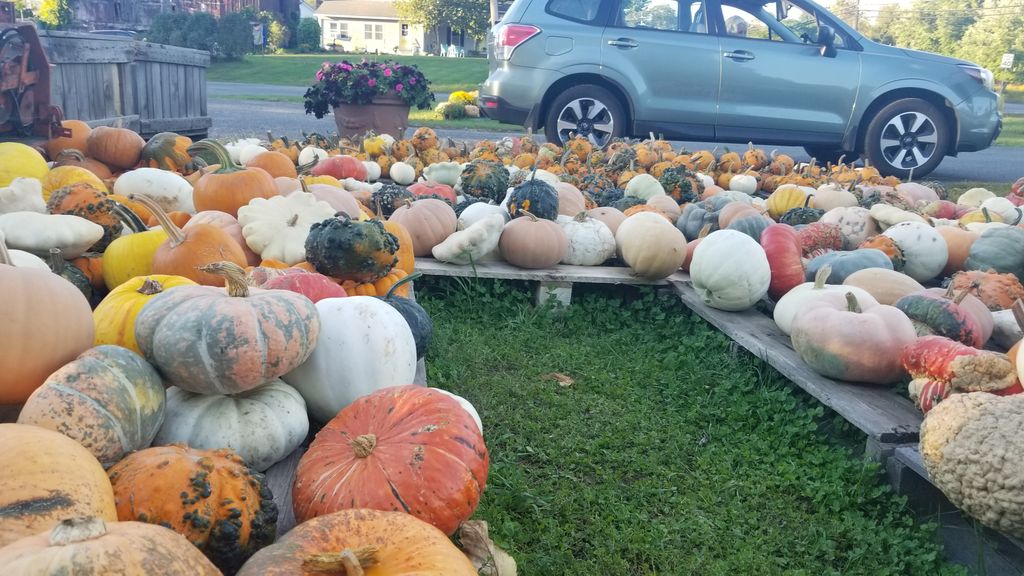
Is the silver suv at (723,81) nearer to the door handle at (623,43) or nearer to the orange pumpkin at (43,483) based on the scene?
the door handle at (623,43)

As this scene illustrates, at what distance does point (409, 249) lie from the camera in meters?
3.55

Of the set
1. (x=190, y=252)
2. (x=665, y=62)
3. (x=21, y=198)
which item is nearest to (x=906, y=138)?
(x=665, y=62)

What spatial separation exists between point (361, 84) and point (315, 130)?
3940 millimetres

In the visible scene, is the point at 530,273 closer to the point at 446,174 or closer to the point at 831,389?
the point at 831,389

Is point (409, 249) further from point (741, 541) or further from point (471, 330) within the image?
point (741, 541)

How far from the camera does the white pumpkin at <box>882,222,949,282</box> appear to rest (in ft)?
13.1

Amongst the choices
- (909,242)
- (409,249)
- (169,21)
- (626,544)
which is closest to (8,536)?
(626,544)

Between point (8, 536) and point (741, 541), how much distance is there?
1.83 metres

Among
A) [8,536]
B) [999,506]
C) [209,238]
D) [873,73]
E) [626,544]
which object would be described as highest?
[873,73]

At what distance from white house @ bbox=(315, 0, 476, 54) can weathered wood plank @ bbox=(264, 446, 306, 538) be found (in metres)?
57.1

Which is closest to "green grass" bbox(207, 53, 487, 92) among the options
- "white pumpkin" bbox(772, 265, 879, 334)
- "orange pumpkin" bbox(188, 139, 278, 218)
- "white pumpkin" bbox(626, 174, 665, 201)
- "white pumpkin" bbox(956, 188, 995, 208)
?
"white pumpkin" bbox(626, 174, 665, 201)

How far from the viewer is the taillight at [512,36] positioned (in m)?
8.29

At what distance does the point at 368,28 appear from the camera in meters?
60.5

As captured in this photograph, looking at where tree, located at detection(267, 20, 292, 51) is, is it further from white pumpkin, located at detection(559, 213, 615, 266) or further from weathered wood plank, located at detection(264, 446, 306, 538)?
weathered wood plank, located at detection(264, 446, 306, 538)
